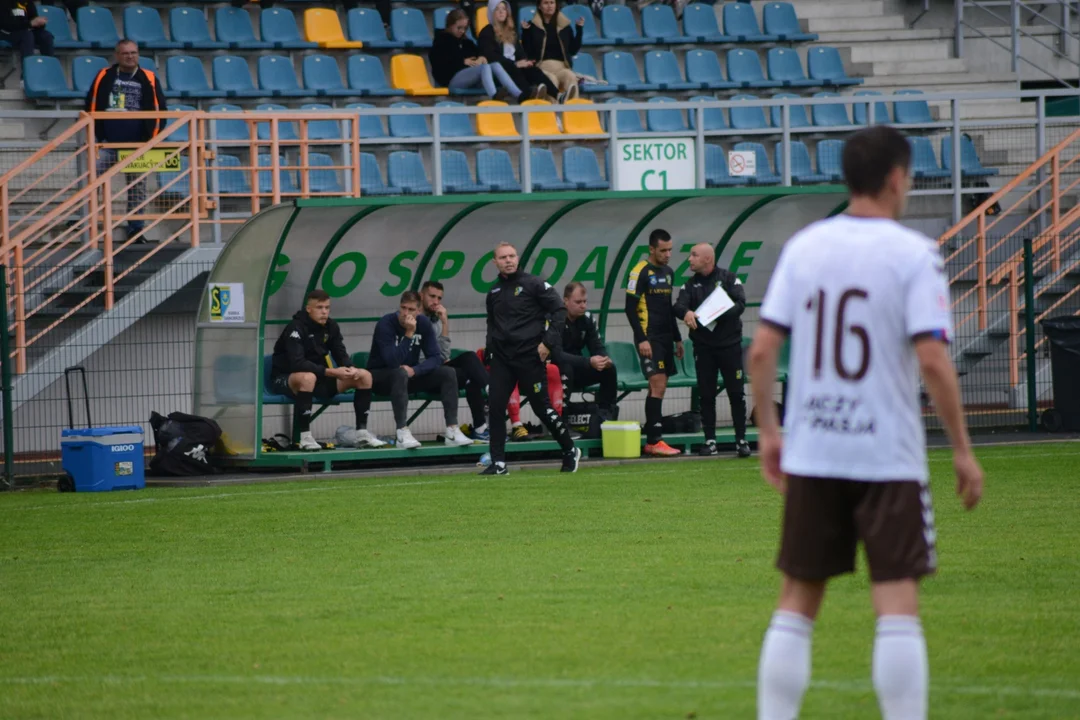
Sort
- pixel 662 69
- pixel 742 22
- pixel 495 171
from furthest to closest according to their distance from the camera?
1. pixel 742 22
2. pixel 662 69
3. pixel 495 171

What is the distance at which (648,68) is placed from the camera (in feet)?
75.5

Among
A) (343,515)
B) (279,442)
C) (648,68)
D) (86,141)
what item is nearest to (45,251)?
(86,141)

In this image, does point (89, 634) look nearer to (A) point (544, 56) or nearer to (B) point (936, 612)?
(B) point (936, 612)

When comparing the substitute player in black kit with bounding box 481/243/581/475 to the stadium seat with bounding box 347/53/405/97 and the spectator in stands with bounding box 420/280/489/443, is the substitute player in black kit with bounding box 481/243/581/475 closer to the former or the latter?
the spectator in stands with bounding box 420/280/489/443

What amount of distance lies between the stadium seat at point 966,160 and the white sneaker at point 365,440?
9.28 metres

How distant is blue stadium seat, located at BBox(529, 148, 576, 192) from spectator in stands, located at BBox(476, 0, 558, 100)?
49.0 inches

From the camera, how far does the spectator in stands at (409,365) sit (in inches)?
606

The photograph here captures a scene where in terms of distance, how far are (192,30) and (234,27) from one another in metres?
0.63

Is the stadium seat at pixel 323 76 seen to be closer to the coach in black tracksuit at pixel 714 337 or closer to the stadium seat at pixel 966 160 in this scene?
the coach in black tracksuit at pixel 714 337

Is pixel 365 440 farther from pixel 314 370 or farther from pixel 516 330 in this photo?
pixel 516 330

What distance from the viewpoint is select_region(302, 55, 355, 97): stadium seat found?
21.1 metres

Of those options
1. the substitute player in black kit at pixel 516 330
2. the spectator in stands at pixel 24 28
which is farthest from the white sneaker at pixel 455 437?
the spectator in stands at pixel 24 28

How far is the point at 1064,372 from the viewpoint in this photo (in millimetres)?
16641

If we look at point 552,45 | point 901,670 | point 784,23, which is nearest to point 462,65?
point 552,45
